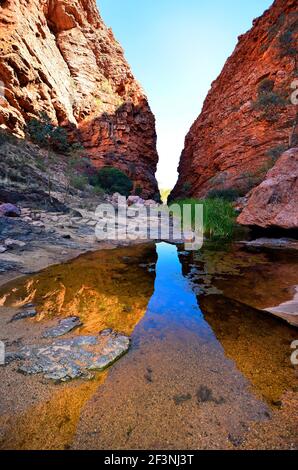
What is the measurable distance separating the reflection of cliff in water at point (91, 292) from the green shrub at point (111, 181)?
17932mm

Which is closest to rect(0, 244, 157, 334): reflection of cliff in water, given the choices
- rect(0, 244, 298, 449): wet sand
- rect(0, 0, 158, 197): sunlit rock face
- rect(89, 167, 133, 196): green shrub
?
rect(0, 244, 298, 449): wet sand

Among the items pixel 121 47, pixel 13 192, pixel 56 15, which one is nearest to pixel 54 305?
pixel 13 192

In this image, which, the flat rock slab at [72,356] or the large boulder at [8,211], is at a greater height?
the large boulder at [8,211]

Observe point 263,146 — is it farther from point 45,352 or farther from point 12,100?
point 45,352

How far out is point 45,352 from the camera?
184 cm

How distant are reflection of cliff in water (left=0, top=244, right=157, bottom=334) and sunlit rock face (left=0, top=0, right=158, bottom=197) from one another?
49.7ft

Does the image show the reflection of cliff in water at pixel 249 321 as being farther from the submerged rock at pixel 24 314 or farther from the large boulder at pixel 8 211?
the large boulder at pixel 8 211

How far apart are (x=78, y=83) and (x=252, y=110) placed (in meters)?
17.2

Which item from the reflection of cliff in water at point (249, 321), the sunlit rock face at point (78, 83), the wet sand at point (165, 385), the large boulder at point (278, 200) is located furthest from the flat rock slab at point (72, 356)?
the sunlit rock face at point (78, 83)

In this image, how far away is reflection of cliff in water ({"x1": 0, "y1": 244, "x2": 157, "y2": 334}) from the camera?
2471mm

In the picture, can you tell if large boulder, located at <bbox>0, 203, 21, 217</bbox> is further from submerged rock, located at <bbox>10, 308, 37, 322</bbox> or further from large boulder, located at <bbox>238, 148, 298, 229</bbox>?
large boulder, located at <bbox>238, 148, 298, 229</bbox>

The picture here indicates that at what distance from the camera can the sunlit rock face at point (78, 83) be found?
54.1 feet

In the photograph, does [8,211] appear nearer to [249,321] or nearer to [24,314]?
[24,314]
